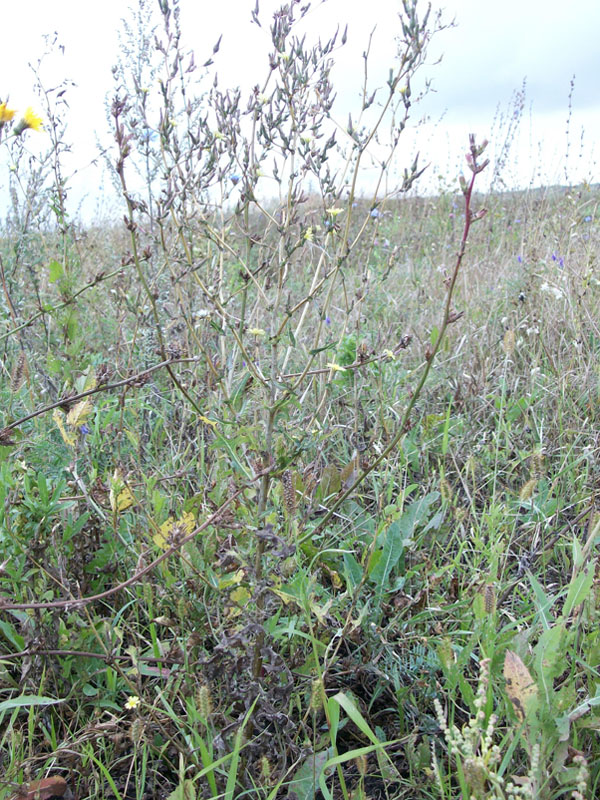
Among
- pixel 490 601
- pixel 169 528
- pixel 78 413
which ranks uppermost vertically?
pixel 78 413

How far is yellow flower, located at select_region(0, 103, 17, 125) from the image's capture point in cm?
135

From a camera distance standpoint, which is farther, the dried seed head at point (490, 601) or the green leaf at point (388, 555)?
the green leaf at point (388, 555)

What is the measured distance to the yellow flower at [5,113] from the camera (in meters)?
1.35

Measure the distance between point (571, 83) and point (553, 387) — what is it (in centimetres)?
350

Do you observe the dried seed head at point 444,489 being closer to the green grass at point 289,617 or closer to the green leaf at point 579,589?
the green grass at point 289,617

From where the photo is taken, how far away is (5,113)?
53.5 inches

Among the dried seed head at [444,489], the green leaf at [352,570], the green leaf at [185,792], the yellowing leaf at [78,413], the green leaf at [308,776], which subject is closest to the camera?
the green leaf at [185,792]

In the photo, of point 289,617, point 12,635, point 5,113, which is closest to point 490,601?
point 289,617

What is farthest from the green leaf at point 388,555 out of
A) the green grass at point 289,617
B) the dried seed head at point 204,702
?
the dried seed head at point 204,702

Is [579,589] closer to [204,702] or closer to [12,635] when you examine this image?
[204,702]

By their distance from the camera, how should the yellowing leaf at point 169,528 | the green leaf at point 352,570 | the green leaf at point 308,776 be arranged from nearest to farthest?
the green leaf at point 308,776 < the yellowing leaf at point 169,528 < the green leaf at point 352,570

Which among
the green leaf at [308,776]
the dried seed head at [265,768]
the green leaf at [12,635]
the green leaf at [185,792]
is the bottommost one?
the green leaf at [308,776]

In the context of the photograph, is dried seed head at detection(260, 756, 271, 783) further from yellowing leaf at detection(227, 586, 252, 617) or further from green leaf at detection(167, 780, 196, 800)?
yellowing leaf at detection(227, 586, 252, 617)

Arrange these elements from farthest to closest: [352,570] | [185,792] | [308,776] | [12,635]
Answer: [352,570]
[12,635]
[308,776]
[185,792]
